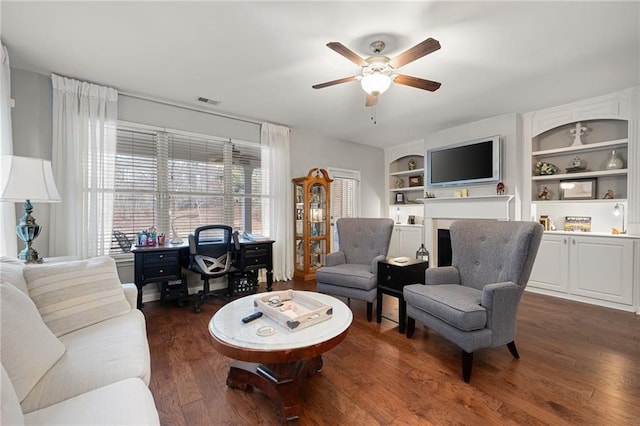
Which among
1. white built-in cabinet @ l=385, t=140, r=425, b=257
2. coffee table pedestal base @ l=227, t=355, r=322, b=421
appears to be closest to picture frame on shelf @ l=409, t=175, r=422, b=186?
white built-in cabinet @ l=385, t=140, r=425, b=257

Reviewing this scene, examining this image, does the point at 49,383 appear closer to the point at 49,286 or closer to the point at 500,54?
the point at 49,286

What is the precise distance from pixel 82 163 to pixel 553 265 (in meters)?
5.84

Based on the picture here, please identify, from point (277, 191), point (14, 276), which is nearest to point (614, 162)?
point (277, 191)

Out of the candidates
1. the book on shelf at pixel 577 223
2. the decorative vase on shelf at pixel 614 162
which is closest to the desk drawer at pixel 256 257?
the book on shelf at pixel 577 223

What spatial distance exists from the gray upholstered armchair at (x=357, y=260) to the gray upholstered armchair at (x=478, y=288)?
1.75ft

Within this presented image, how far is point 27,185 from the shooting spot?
2.01m

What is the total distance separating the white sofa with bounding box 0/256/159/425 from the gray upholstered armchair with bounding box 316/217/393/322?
5.99 ft

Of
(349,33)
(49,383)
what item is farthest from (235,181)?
(49,383)

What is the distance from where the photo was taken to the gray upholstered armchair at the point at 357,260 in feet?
9.40

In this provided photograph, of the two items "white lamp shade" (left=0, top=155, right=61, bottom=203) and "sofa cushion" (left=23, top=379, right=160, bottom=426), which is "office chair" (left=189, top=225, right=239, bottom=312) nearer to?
"white lamp shade" (left=0, top=155, right=61, bottom=203)

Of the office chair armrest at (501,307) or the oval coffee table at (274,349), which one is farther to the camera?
the office chair armrest at (501,307)

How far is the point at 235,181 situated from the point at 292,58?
7.15 ft

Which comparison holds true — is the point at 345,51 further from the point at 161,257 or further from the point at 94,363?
the point at 161,257

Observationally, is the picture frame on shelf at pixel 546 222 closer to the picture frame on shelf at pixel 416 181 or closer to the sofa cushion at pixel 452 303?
the picture frame on shelf at pixel 416 181
